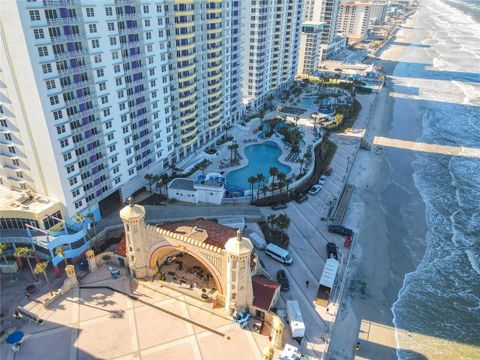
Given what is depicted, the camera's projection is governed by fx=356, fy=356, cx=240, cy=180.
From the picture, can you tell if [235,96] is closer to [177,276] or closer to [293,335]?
[177,276]

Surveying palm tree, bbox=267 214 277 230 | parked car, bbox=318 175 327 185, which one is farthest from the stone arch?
parked car, bbox=318 175 327 185

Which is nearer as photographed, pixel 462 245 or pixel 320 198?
pixel 462 245

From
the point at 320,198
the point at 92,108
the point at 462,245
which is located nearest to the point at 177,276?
the point at 92,108

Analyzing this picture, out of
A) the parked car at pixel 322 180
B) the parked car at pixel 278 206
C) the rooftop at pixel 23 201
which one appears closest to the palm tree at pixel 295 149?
the parked car at pixel 322 180

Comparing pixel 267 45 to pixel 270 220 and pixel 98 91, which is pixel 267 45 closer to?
pixel 270 220

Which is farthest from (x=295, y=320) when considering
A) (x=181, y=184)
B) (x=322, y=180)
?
(x=322, y=180)

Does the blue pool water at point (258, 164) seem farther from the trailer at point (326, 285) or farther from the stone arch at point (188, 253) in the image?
the stone arch at point (188, 253)

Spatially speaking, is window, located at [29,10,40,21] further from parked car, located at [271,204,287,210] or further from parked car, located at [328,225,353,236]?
parked car, located at [328,225,353,236]
